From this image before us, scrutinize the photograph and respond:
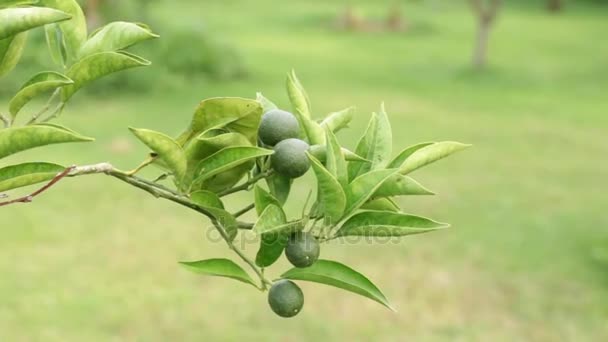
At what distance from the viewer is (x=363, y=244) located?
429 cm

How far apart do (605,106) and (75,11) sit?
759 cm

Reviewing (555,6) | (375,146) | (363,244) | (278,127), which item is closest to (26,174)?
(278,127)

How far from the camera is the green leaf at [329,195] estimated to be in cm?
79

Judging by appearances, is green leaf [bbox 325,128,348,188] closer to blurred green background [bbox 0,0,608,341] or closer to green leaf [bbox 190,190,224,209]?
green leaf [bbox 190,190,224,209]

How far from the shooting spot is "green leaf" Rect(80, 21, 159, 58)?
86 cm

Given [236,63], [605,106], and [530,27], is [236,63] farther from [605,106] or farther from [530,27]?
[530,27]

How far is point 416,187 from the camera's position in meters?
0.83

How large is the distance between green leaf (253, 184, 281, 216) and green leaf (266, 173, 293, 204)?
3 cm

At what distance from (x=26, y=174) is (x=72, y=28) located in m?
0.19

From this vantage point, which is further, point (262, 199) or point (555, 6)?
point (555, 6)

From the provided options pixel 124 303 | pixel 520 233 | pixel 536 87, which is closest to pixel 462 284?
pixel 520 233

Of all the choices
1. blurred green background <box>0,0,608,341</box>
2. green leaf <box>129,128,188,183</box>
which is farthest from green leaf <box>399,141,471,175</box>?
blurred green background <box>0,0,608,341</box>

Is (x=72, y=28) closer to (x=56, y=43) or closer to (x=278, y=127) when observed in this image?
(x=56, y=43)

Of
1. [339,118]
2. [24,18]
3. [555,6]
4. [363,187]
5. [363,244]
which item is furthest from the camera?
[555,6]
